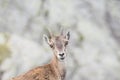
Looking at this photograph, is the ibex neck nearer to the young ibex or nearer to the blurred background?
the young ibex

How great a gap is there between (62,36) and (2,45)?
82.6ft

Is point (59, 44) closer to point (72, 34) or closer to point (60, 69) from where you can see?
point (60, 69)

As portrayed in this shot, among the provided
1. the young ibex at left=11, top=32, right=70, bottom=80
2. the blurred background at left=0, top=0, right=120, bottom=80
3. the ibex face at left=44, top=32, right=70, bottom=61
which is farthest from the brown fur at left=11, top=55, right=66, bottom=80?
the blurred background at left=0, top=0, right=120, bottom=80

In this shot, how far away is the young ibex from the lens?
20984mm

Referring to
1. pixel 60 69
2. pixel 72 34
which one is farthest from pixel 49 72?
pixel 72 34

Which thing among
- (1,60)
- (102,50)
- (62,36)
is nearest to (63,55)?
(62,36)

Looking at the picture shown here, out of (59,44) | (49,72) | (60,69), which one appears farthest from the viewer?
(49,72)

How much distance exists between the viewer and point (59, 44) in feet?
69.2

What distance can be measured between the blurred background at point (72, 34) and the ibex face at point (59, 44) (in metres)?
23.2

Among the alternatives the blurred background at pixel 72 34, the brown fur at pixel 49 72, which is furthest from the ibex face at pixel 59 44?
the blurred background at pixel 72 34

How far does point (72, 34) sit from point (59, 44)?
27.0 m

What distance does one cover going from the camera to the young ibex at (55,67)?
20984 mm

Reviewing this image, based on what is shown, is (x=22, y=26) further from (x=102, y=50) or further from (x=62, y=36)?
(x=62, y=36)

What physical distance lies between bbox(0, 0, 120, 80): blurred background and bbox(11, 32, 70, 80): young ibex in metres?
22.7
